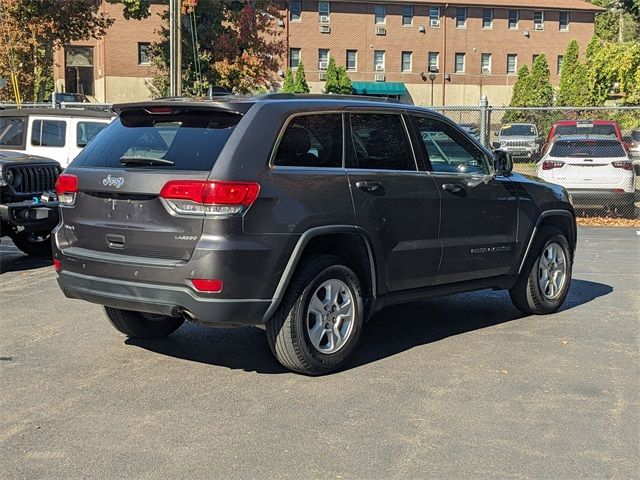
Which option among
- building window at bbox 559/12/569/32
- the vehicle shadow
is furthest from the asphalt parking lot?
building window at bbox 559/12/569/32

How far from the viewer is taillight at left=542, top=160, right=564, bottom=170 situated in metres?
15.3

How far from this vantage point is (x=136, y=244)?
196 inches

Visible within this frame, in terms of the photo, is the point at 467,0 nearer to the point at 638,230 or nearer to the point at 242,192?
the point at 638,230

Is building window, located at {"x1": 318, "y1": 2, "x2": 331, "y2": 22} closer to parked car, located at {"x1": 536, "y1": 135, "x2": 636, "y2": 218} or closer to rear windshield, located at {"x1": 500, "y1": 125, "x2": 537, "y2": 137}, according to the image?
rear windshield, located at {"x1": 500, "y1": 125, "x2": 537, "y2": 137}

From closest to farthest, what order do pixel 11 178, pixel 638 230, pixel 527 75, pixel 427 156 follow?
1. pixel 427 156
2. pixel 11 178
3. pixel 638 230
4. pixel 527 75

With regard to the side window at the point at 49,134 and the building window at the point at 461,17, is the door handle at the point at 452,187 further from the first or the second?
the building window at the point at 461,17

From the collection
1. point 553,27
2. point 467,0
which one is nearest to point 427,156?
point 467,0

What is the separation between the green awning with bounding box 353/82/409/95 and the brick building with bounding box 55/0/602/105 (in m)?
0.07

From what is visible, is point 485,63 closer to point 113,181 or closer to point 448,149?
point 448,149

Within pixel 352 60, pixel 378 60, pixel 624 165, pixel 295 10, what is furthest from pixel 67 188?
pixel 378 60

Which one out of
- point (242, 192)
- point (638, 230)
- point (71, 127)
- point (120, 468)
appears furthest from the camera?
point (638, 230)

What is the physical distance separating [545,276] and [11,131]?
9.34 meters

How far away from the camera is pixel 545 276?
732cm

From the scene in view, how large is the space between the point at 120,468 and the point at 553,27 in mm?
64124
